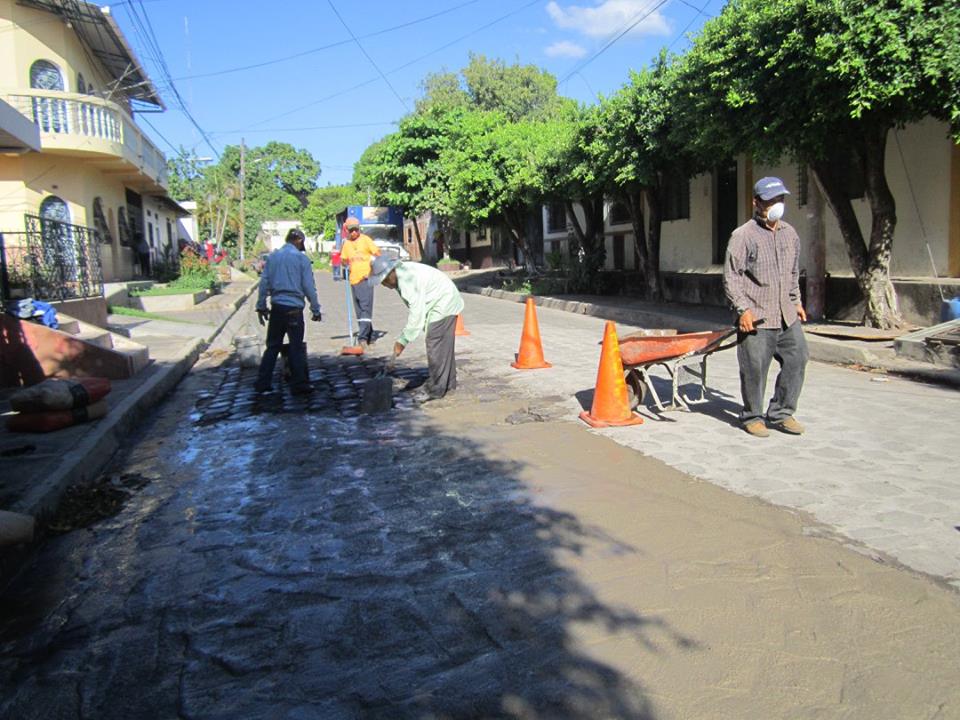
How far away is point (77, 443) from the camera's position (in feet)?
19.8

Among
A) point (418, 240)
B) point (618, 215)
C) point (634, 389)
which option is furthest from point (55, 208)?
point (418, 240)

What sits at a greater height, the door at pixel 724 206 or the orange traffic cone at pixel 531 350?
the door at pixel 724 206

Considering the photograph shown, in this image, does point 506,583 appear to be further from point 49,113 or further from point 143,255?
point 143,255

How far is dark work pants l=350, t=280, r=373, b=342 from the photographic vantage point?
11.0m

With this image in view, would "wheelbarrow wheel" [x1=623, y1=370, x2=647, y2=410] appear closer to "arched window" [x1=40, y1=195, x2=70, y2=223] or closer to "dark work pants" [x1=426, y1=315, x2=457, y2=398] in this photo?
"dark work pants" [x1=426, y1=315, x2=457, y2=398]

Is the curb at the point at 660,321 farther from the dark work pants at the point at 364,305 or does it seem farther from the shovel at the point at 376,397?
the shovel at the point at 376,397

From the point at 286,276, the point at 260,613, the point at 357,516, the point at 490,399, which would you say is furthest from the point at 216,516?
the point at 286,276

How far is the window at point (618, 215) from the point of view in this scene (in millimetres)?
21455

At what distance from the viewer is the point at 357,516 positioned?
4449 millimetres

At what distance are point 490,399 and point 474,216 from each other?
55.1 feet

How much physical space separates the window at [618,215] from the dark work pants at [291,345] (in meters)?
14.7

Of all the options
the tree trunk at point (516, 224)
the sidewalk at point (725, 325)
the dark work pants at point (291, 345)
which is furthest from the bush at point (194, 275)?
the dark work pants at point (291, 345)

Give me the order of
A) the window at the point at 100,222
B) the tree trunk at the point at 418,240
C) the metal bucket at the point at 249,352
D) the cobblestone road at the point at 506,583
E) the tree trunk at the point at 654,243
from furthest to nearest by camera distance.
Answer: the tree trunk at the point at 418,240
the window at the point at 100,222
the tree trunk at the point at 654,243
the metal bucket at the point at 249,352
the cobblestone road at the point at 506,583

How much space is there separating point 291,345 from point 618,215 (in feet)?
50.5
